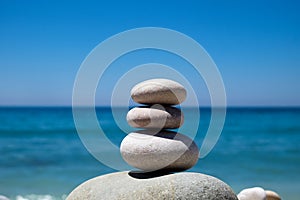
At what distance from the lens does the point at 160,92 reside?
5.62m

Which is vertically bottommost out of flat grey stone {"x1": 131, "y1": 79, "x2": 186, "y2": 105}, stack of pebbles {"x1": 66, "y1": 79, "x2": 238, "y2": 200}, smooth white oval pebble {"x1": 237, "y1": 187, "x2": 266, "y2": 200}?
smooth white oval pebble {"x1": 237, "y1": 187, "x2": 266, "y2": 200}

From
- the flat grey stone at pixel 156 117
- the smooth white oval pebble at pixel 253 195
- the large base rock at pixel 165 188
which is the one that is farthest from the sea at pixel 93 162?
the smooth white oval pebble at pixel 253 195

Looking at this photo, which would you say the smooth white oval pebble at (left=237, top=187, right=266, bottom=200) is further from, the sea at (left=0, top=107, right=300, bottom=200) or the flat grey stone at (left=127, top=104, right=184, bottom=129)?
the flat grey stone at (left=127, top=104, right=184, bottom=129)

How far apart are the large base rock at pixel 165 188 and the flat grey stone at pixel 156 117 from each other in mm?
656

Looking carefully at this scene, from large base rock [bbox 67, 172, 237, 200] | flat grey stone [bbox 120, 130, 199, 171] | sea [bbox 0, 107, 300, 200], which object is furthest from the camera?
sea [bbox 0, 107, 300, 200]

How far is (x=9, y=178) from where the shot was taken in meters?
15.4

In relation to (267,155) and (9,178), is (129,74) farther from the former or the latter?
(267,155)

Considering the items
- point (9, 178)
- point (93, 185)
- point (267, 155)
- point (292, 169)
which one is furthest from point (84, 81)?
point (267, 155)

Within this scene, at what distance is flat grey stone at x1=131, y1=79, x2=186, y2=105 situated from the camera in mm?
5625

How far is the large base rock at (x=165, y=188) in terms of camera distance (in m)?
5.23

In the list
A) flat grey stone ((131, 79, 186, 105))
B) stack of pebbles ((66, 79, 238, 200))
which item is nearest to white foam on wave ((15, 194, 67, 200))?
stack of pebbles ((66, 79, 238, 200))

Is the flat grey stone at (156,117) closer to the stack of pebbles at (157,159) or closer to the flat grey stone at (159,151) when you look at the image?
the stack of pebbles at (157,159)

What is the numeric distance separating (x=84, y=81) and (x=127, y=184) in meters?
1.51

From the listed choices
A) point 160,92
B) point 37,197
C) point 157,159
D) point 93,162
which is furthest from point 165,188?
point 93,162
